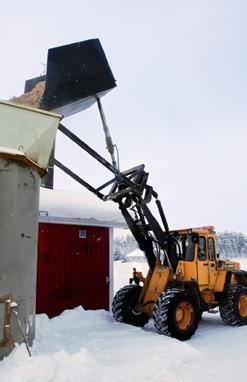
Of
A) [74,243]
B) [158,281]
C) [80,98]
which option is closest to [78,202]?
[74,243]

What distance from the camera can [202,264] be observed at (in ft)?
35.0

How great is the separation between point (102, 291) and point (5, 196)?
288 inches

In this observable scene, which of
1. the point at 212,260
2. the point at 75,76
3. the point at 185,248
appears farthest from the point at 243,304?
the point at 75,76

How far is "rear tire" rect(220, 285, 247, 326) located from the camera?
1053 cm

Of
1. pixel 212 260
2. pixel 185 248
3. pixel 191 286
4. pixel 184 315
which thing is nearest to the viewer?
pixel 184 315

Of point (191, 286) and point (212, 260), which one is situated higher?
point (212, 260)

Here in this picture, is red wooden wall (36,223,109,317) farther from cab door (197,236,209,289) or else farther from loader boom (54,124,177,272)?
cab door (197,236,209,289)

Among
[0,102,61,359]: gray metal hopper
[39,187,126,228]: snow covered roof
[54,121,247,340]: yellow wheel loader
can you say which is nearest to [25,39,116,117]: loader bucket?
[54,121,247,340]: yellow wheel loader

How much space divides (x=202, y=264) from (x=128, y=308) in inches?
90.8

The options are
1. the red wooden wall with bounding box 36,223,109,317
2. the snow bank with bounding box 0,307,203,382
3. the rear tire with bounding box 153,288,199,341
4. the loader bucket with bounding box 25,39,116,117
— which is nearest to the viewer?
the snow bank with bounding box 0,307,203,382

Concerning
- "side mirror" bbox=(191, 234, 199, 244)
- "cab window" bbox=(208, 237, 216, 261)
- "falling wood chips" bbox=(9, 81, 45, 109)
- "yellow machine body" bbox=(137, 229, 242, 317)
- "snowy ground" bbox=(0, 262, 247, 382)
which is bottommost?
"snowy ground" bbox=(0, 262, 247, 382)

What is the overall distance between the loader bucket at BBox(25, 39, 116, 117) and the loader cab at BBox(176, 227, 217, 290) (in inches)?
179

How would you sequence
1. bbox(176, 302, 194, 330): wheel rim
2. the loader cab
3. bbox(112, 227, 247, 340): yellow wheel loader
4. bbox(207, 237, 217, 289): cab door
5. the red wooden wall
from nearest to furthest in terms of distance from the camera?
bbox(176, 302, 194, 330): wheel rim
bbox(112, 227, 247, 340): yellow wheel loader
the loader cab
bbox(207, 237, 217, 289): cab door
the red wooden wall

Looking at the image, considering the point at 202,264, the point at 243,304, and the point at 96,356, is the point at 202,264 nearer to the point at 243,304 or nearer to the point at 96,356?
the point at 243,304
